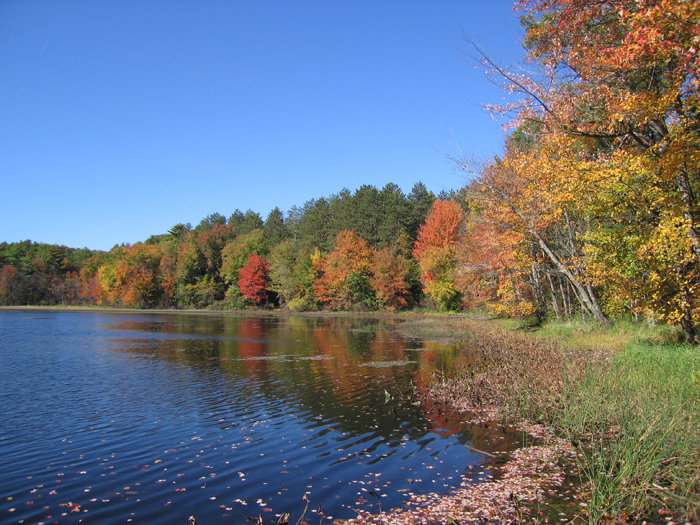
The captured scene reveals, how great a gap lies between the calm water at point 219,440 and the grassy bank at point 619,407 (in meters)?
1.54

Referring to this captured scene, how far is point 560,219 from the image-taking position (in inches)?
943

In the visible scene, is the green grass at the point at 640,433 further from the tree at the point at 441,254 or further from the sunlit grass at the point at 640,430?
the tree at the point at 441,254

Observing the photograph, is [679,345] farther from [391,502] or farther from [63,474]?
[63,474]

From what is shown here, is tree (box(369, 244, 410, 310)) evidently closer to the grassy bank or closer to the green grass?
the grassy bank

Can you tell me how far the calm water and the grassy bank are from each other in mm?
1540

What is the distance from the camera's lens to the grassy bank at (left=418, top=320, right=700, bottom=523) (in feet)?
20.0

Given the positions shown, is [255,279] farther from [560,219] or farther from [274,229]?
[560,219]

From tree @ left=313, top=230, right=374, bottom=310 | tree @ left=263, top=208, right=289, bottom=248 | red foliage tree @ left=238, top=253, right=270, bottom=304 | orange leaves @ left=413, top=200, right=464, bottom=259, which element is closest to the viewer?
orange leaves @ left=413, top=200, right=464, bottom=259

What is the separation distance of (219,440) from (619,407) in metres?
8.24

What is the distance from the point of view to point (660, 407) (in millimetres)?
7863

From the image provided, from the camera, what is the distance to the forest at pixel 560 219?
439 inches

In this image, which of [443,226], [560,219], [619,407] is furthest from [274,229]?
[619,407]

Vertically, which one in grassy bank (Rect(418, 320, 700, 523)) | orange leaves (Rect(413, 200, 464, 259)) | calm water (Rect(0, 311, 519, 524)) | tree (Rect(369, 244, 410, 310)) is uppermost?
orange leaves (Rect(413, 200, 464, 259))

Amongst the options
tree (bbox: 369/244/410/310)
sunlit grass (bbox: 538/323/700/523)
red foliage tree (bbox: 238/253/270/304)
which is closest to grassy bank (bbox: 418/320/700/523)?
sunlit grass (bbox: 538/323/700/523)
